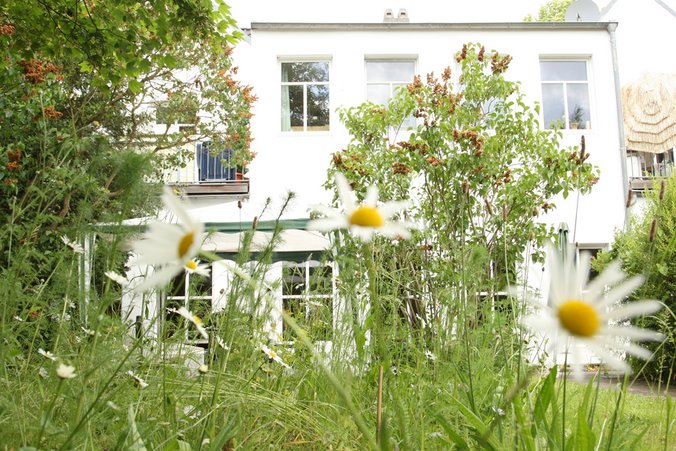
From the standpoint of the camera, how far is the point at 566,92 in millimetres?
11102

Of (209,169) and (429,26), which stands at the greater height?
(429,26)

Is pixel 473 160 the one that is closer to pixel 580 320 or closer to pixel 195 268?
pixel 195 268

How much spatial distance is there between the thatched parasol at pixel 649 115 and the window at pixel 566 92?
2.59ft

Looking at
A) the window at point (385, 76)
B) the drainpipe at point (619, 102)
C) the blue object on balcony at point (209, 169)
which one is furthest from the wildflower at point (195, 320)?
the drainpipe at point (619, 102)

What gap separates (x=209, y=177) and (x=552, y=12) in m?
18.2

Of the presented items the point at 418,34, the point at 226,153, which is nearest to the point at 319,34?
the point at 418,34

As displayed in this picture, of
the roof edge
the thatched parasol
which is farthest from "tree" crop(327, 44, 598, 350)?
the thatched parasol

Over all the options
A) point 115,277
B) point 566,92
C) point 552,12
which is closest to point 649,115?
point 566,92

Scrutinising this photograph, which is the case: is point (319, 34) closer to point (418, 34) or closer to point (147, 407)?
point (418, 34)

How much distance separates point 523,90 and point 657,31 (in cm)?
568

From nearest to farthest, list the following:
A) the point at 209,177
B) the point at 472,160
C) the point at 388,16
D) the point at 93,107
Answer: the point at 472,160 < the point at 93,107 < the point at 209,177 < the point at 388,16

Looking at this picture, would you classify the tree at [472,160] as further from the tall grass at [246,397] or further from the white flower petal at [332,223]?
the white flower petal at [332,223]

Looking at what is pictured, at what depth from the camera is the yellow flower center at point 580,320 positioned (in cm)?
37

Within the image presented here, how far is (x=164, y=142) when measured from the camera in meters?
8.59
